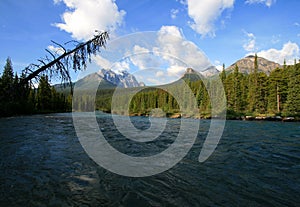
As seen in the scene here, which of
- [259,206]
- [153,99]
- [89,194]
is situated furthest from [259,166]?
[153,99]

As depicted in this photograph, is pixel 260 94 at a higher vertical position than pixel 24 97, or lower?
higher

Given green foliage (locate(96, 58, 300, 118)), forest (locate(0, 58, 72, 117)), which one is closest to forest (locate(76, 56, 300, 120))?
green foliage (locate(96, 58, 300, 118))

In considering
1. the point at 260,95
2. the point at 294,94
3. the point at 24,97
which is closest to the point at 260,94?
the point at 260,95

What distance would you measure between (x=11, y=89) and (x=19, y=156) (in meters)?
2.51

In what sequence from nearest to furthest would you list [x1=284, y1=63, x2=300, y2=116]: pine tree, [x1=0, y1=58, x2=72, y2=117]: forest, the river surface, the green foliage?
the river surface < [x1=0, y1=58, x2=72, y2=117]: forest < [x1=284, y1=63, x2=300, y2=116]: pine tree < the green foliage

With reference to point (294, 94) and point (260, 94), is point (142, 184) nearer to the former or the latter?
point (294, 94)

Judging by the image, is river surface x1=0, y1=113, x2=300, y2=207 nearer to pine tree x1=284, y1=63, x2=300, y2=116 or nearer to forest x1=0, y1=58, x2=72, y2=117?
forest x1=0, y1=58, x2=72, y2=117

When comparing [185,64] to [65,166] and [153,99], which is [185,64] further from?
[153,99]

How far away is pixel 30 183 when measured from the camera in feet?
12.7

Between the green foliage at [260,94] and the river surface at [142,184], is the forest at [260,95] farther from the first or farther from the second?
the river surface at [142,184]

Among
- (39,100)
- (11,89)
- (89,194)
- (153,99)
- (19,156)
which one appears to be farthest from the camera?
(153,99)

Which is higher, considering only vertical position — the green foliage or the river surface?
the green foliage

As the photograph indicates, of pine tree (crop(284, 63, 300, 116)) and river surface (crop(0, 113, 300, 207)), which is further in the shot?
pine tree (crop(284, 63, 300, 116))

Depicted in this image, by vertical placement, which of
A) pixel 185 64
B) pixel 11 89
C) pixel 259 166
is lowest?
pixel 259 166
